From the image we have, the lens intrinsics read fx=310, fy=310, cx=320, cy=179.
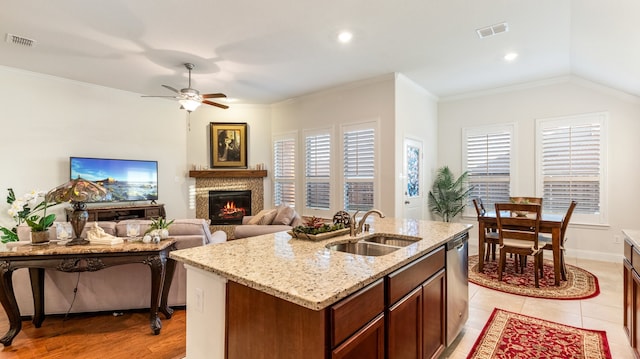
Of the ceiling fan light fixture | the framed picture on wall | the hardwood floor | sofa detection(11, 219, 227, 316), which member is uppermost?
the ceiling fan light fixture

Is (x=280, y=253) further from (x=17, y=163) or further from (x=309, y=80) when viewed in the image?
(x=17, y=163)

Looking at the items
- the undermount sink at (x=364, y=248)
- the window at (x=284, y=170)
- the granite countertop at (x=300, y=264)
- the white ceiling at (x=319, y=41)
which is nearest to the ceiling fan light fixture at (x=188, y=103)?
the white ceiling at (x=319, y=41)

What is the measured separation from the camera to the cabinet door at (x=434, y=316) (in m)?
1.94

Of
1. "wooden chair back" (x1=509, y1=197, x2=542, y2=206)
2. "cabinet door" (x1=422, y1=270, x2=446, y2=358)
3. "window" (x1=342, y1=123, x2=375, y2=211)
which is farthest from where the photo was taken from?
"window" (x1=342, y1=123, x2=375, y2=211)

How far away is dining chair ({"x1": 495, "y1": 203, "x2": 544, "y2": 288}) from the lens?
12.0ft

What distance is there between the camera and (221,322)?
154 centimetres

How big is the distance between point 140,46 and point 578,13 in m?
4.91

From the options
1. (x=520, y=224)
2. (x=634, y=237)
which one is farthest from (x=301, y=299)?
(x=520, y=224)

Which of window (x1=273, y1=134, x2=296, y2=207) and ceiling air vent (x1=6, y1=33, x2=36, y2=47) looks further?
window (x1=273, y1=134, x2=296, y2=207)

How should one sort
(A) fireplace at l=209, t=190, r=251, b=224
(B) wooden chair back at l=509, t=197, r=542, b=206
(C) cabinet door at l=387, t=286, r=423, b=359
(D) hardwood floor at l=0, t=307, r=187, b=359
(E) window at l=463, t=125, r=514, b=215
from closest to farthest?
(C) cabinet door at l=387, t=286, r=423, b=359, (D) hardwood floor at l=0, t=307, r=187, b=359, (B) wooden chair back at l=509, t=197, r=542, b=206, (E) window at l=463, t=125, r=514, b=215, (A) fireplace at l=209, t=190, r=251, b=224

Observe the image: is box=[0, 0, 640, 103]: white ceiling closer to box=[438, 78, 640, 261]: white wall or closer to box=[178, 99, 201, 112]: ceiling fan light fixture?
box=[438, 78, 640, 261]: white wall

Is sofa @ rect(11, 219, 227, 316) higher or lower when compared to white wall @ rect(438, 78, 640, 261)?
lower

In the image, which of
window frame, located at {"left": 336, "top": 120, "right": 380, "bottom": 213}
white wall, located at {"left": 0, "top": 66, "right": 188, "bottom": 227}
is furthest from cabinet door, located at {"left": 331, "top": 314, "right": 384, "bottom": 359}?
white wall, located at {"left": 0, "top": 66, "right": 188, "bottom": 227}

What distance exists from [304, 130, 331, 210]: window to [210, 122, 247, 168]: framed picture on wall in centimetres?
159
